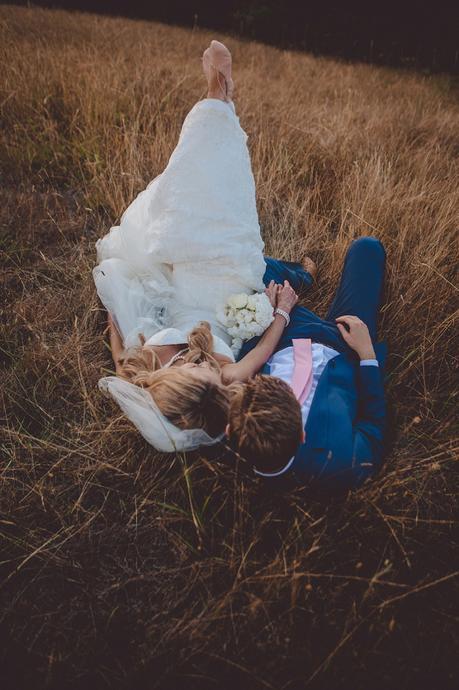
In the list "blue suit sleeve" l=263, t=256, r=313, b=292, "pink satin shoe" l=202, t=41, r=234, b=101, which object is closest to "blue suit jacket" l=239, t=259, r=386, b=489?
"blue suit sleeve" l=263, t=256, r=313, b=292

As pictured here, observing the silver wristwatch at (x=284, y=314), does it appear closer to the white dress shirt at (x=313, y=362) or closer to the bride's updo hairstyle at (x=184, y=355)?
the white dress shirt at (x=313, y=362)

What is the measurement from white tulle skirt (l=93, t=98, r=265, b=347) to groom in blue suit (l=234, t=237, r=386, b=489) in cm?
37

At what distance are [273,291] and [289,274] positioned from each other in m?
0.31

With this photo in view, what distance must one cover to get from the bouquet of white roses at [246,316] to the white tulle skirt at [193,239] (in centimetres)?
9

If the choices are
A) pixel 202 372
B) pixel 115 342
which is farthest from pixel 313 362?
pixel 115 342

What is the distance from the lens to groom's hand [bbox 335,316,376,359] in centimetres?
201

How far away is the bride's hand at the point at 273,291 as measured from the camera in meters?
2.29

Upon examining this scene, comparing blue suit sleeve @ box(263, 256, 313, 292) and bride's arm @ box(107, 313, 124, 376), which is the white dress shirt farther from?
bride's arm @ box(107, 313, 124, 376)

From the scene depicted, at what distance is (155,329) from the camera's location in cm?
208

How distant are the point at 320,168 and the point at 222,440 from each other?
2860 mm

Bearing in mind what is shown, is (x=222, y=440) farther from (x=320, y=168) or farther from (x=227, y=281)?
(x=320, y=168)

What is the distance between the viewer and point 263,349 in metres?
2.00

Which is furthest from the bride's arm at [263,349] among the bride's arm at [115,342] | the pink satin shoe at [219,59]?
the pink satin shoe at [219,59]

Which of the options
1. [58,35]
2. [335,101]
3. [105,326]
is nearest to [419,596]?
[105,326]
